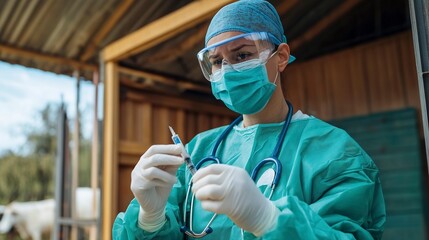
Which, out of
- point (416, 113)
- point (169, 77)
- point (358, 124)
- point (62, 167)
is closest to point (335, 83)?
point (358, 124)

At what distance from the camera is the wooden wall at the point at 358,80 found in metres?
4.07

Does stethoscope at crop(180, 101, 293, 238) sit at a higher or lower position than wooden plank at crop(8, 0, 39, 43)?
lower

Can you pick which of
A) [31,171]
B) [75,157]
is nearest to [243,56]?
[75,157]

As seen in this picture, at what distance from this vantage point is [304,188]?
4.36 feet

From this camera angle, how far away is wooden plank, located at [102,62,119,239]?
11.2ft

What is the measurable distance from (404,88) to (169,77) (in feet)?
6.78

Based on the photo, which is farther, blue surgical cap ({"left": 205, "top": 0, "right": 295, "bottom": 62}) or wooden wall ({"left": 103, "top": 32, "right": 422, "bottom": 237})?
wooden wall ({"left": 103, "top": 32, "right": 422, "bottom": 237})

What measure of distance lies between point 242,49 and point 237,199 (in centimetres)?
55

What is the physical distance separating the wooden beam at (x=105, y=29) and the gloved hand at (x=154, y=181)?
2.77m

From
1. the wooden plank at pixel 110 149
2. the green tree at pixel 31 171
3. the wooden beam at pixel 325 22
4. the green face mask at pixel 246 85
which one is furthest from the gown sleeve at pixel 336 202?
the green tree at pixel 31 171

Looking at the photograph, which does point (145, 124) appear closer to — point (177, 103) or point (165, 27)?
point (177, 103)

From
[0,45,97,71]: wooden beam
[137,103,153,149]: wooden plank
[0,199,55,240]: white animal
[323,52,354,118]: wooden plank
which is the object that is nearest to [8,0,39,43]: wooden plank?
[0,45,97,71]: wooden beam

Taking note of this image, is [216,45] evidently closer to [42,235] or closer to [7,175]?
[42,235]

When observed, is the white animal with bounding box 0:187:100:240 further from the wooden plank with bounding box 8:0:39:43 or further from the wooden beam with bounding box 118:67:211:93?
the wooden beam with bounding box 118:67:211:93
